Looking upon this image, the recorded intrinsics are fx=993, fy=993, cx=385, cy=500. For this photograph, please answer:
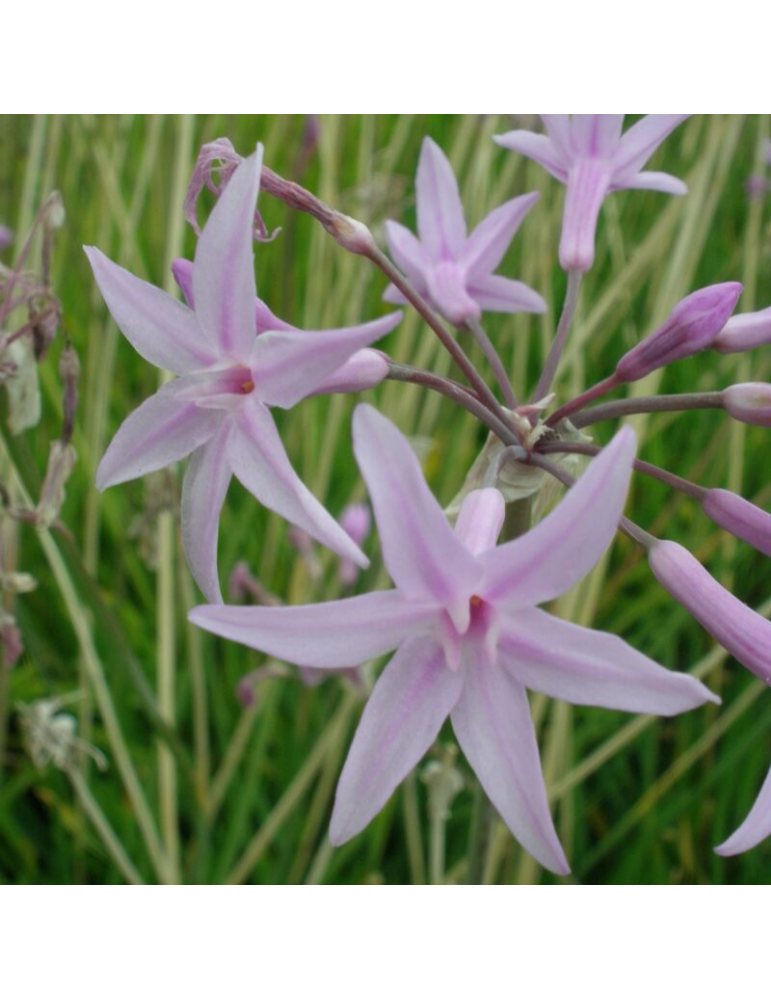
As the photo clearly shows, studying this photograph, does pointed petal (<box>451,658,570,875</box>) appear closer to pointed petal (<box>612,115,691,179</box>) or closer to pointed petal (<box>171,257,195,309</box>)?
pointed petal (<box>171,257,195,309</box>)

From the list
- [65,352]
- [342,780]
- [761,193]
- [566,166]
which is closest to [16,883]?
[65,352]

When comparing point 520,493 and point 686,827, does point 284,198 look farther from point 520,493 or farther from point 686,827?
point 686,827

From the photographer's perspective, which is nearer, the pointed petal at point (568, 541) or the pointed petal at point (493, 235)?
the pointed petal at point (568, 541)

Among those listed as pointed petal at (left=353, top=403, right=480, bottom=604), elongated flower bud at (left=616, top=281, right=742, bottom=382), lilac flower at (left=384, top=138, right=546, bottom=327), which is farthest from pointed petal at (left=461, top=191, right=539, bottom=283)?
pointed petal at (left=353, top=403, right=480, bottom=604)

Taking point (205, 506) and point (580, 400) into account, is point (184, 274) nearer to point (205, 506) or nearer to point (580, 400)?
point (205, 506)

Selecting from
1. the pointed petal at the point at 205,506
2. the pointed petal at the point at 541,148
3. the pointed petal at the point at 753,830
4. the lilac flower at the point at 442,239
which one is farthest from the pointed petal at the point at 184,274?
the pointed petal at the point at 753,830

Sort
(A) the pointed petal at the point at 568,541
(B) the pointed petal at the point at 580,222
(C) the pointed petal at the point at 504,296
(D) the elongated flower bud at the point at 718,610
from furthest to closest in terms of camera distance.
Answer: (C) the pointed petal at the point at 504,296 → (B) the pointed petal at the point at 580,222 → (D) the elongated flower bud at the point at 718,610 → (A) the pointed petal at the point at 568,541

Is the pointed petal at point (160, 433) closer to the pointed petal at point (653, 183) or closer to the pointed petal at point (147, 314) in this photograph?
the pointed petal at point (147, 314)
